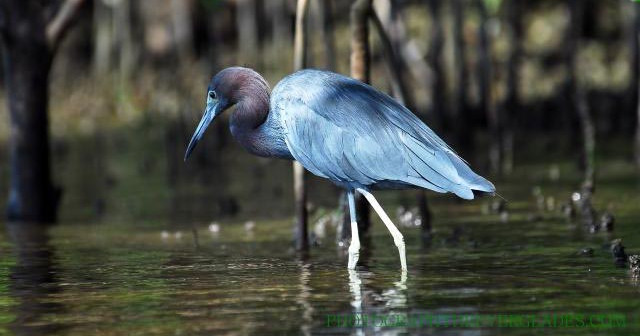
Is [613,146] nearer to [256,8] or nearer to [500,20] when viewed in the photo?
[500,20]

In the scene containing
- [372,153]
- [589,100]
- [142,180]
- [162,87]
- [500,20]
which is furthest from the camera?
[162,87]

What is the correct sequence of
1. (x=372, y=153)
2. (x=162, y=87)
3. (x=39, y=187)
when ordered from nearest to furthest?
(x=372, y=153) → (x=39, y=187) → (x=162, y=87)

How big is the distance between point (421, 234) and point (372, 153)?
2199 mm

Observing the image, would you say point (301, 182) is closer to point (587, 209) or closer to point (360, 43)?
point (360, 43)

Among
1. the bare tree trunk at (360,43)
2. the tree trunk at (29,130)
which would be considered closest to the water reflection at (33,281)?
the tree trunk at (29,130)

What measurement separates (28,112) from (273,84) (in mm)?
11483

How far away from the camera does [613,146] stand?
659 inches

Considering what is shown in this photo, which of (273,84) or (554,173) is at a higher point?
(273,84)

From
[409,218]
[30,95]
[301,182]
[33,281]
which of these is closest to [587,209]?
[409,218]

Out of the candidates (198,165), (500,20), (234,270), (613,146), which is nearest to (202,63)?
(500,20)

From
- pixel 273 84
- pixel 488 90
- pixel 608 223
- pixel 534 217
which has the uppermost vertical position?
pixel 273 84

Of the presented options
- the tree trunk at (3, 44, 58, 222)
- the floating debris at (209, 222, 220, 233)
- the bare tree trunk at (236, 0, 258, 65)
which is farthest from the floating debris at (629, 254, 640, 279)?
the bare tree trunk at (236, 0, 258, 65)

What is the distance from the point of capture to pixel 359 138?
793 centimetres

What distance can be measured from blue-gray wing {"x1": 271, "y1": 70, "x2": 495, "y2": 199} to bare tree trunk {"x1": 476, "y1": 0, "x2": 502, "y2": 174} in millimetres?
7116
